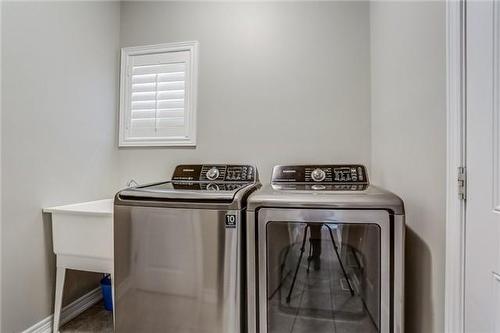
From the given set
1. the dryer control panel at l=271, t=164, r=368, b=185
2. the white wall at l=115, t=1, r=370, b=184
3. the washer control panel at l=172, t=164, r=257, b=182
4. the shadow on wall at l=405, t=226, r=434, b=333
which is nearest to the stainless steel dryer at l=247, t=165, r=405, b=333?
the shadow on wall at l=405, t=226, r=434, b=333

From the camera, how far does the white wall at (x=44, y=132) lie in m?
1.41

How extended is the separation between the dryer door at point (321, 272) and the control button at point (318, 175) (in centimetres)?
56

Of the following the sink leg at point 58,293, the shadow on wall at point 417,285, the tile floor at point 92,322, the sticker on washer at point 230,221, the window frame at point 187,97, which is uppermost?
the window frame at point 187,97

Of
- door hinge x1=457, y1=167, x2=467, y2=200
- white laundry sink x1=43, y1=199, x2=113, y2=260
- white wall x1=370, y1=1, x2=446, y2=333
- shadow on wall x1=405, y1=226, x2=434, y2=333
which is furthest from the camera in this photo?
white laundry sink x1=43, y1=199, x2=113, y2=260

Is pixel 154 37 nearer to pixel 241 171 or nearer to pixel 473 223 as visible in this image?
pixel 241 171

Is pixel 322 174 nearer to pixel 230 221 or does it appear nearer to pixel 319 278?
pixel 319 278

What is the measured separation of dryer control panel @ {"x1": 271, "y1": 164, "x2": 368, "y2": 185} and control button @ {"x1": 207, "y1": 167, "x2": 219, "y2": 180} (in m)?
0.41

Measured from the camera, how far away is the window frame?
210 cm

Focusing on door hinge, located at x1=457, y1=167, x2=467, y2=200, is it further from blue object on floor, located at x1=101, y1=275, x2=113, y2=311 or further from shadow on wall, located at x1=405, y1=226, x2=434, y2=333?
blue object on floor, located at x1=101, y1=275, x2=113, y2=311

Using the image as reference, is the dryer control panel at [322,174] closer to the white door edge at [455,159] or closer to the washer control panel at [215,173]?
the washer control panel at [215,173]

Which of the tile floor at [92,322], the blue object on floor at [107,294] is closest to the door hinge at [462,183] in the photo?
the tile floor at [92,322]

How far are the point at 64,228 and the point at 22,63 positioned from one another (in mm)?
970

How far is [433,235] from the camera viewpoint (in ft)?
3.41

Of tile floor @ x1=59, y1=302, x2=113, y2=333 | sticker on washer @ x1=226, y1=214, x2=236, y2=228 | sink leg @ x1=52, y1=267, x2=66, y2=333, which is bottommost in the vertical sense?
tile floor @ x1=59, y1=302, x2=113, y2=333
